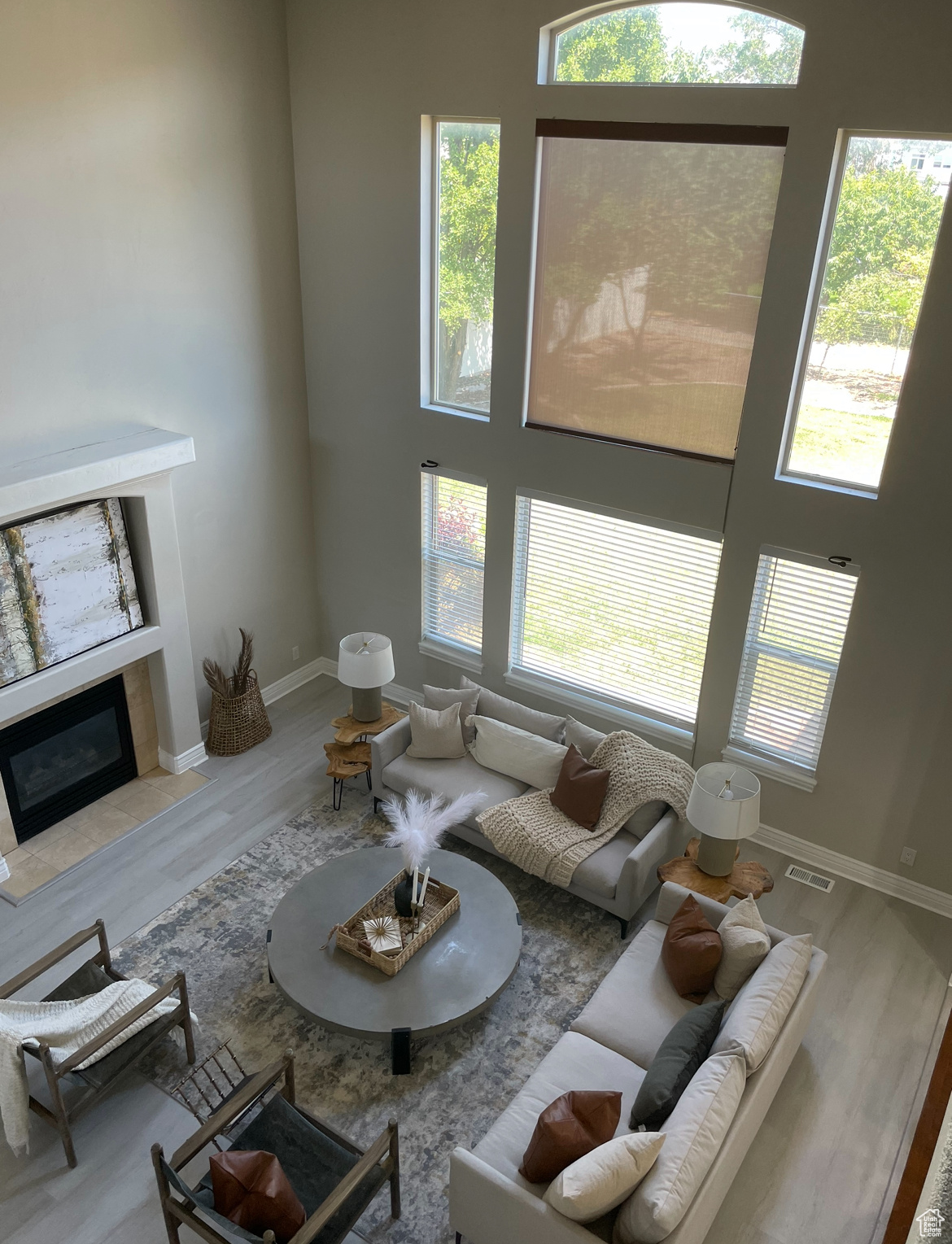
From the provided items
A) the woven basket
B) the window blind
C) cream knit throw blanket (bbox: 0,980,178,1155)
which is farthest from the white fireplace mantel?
the window blind

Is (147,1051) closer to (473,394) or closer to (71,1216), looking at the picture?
(71,1216)

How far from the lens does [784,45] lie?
5434 mm

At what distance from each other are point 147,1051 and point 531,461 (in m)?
4.63

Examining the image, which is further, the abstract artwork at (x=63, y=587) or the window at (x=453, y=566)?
→ the window at (x=453, y=566)

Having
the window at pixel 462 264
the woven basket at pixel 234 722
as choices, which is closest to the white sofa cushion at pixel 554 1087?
the woven basket at pixel 234 722

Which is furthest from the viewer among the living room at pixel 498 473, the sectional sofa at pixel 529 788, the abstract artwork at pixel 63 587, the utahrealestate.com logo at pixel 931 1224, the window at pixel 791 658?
the window at pixel 791 658

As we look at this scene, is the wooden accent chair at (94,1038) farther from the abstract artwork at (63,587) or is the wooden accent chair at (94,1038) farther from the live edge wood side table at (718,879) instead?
the live edge wood side table at (718,879)

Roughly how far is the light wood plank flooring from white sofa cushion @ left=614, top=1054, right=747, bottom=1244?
85 cm

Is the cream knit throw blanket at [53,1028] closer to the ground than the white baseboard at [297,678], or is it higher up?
higher up

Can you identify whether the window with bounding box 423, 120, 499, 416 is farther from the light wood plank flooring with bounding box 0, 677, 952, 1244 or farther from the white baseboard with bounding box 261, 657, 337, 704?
the light wood plank flooring with bounding box 0, 677, 952, 1244

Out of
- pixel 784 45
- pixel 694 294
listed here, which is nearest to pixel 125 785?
pixel 694 294

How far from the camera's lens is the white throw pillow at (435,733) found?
6996mm

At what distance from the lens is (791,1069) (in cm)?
521

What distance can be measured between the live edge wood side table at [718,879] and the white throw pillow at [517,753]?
1099 mm
